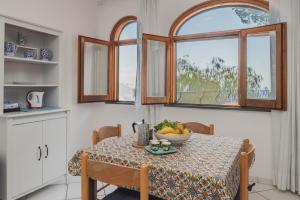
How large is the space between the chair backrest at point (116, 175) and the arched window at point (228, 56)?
2.25 metres

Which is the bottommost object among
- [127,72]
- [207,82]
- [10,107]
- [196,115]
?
[196,115]

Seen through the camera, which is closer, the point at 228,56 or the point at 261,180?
the point at 261,180

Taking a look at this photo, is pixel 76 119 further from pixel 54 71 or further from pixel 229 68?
pixel 229 68

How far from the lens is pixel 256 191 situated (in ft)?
9.12

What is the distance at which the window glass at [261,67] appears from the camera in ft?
9.23

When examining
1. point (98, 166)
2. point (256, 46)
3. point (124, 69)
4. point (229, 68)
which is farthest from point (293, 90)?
point (124, 69)

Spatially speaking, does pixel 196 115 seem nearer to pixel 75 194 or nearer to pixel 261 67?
pixel 261 67

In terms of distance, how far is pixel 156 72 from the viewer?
3.55m

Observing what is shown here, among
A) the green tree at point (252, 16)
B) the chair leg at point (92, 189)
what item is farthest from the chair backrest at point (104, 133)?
the green tree at point (252, 16)

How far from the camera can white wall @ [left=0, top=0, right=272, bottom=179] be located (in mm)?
2994

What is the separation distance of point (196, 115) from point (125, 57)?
1.75 m

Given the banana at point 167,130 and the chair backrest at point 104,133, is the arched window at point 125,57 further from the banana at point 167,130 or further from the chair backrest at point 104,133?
the banana at point 167,130

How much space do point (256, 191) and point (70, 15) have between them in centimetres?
364

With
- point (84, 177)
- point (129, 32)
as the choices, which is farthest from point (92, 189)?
point (129, 32)
